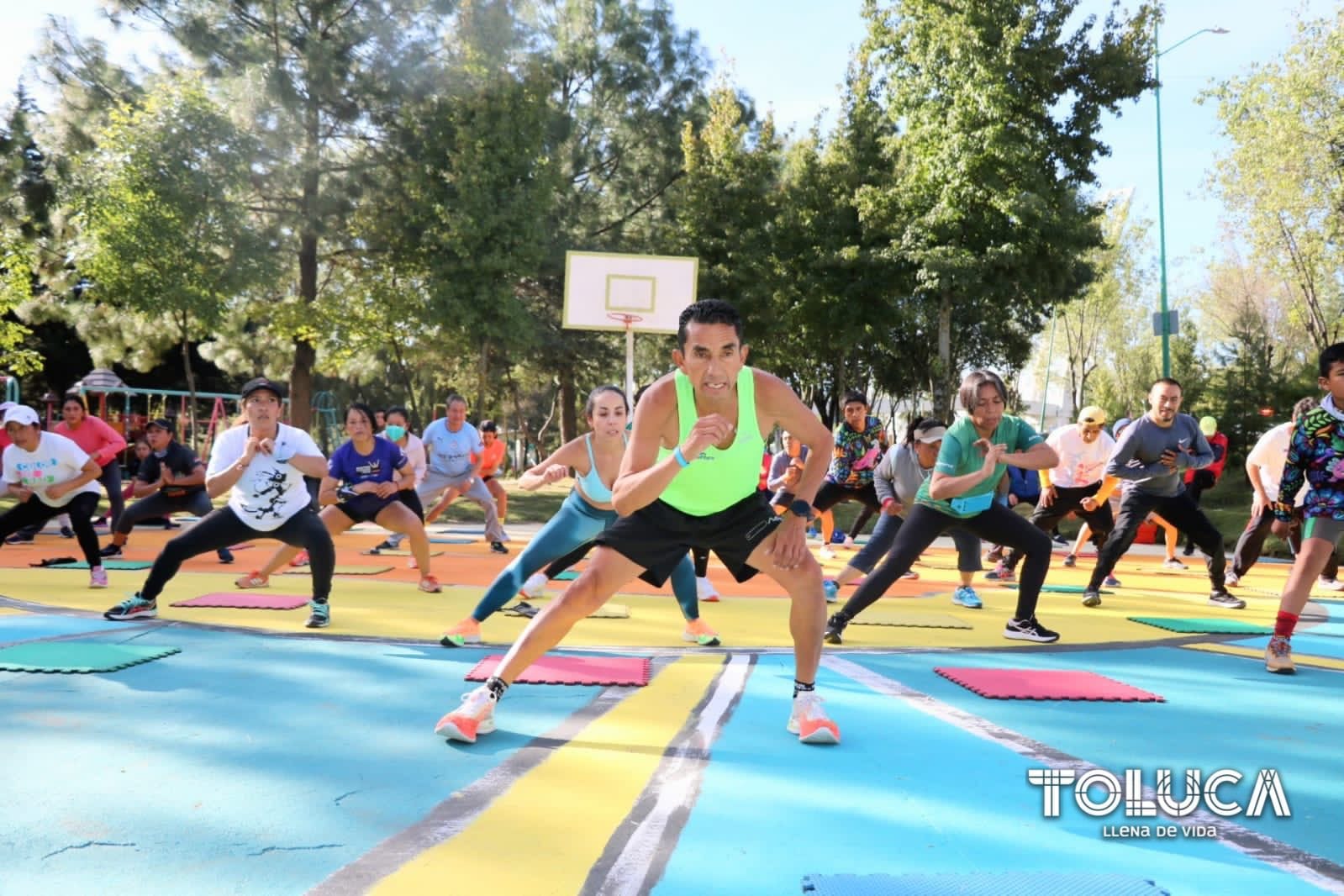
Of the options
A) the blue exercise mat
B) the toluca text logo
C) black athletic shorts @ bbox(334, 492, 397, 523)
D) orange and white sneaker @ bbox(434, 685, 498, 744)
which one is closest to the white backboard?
black athletic shorts @ bbox(334, 492, 397, 523)

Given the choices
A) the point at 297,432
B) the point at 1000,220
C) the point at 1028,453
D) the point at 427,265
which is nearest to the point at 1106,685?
the point at 1028,453

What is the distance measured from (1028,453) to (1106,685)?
59.8 inches

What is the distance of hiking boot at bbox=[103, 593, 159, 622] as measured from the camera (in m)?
6.77

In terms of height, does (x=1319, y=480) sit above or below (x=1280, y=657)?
above

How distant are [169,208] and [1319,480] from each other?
65.0 ft

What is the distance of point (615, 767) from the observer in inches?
148

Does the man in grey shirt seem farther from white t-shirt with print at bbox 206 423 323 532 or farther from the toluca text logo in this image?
white t-shirt with print at bbox 206 423 323 532

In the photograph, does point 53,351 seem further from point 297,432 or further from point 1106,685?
point 1106,685

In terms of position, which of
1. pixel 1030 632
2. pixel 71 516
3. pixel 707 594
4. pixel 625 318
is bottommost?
pixel 707 594

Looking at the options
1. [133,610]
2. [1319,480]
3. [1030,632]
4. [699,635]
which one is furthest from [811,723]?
[133,610]

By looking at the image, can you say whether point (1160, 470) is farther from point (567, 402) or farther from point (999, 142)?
point (567, 402)

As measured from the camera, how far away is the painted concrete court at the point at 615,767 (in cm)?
283

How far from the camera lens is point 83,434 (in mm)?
10523

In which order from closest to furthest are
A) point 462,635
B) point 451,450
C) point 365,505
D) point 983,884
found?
point 983,884 < point 462,635 < point 365,505 < point 451,450
